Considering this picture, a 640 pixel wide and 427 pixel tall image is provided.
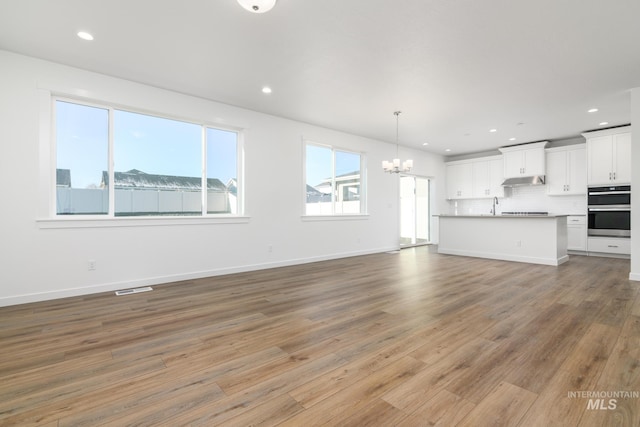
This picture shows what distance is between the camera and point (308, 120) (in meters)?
5.78

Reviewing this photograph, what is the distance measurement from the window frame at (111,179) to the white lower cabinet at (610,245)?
7503 millimetres

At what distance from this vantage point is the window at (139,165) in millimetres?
3770

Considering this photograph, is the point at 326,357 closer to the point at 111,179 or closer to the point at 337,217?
the point at 111,179

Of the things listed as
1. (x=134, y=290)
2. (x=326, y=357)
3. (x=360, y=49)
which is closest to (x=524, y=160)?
(x=360, y=49)

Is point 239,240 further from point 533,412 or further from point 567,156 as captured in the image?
point 567,156

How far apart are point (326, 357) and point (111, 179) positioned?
3817 mm

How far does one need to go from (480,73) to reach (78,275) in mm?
5766

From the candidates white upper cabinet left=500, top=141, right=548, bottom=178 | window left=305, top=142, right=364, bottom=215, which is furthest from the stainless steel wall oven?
window left=305, top=142, right=364, bottom=215

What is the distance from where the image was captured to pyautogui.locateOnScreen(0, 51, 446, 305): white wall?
332cm

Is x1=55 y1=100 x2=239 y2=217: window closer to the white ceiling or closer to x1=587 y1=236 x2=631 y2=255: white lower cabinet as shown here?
the white ceiling

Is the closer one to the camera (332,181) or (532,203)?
(332,181)

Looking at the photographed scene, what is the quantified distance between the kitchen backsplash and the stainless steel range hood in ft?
1.17

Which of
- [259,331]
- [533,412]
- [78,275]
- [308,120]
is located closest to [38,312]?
[78,275]

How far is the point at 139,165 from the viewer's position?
426 centimetres
